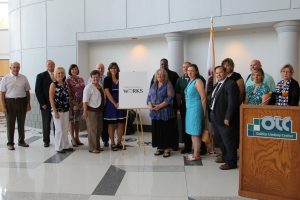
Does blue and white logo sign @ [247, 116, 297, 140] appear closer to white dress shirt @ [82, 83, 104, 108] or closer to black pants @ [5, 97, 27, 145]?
white dress shirt @ [82, 83, 104, 108]

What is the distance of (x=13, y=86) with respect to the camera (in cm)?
588

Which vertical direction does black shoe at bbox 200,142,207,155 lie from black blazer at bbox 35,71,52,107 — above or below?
below

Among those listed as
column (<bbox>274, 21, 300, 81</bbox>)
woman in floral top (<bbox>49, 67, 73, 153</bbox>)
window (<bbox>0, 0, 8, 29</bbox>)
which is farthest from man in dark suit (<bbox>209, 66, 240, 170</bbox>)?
window (<bbox>0, 0, 8, 29</bbox>)

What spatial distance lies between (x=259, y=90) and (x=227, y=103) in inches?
19.0

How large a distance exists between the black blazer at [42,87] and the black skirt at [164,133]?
7.42 feet

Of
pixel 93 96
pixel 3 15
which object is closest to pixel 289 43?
pixel 93 96

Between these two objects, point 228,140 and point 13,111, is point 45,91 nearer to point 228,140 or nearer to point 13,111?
point 13,111

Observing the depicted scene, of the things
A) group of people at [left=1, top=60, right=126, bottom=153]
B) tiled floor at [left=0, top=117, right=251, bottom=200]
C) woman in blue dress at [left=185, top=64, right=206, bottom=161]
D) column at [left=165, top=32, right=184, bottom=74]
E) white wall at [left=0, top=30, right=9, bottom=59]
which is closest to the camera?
tiled floor at [left=0, top=117, right=251, bottom=200]

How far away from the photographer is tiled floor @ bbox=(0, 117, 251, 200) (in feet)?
11.9

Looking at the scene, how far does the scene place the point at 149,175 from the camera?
14.2 ft

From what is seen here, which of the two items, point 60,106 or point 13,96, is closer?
point 60,106

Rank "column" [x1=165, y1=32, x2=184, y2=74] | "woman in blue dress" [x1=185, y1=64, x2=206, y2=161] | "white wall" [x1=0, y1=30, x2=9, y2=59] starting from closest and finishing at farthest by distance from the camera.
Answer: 1. "woman in blue dress" [x1=185, y1=64, x2=206, y2=161]
2. "column" [x1=165, y1=32, x2=184, y2=74]
3. "white wall" [x1=0, y1=30, x2=9, y2=59]

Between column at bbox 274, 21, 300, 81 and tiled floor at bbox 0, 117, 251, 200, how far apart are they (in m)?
2.43

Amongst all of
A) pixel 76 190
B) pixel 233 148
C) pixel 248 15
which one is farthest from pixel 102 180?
pixel 248 15
